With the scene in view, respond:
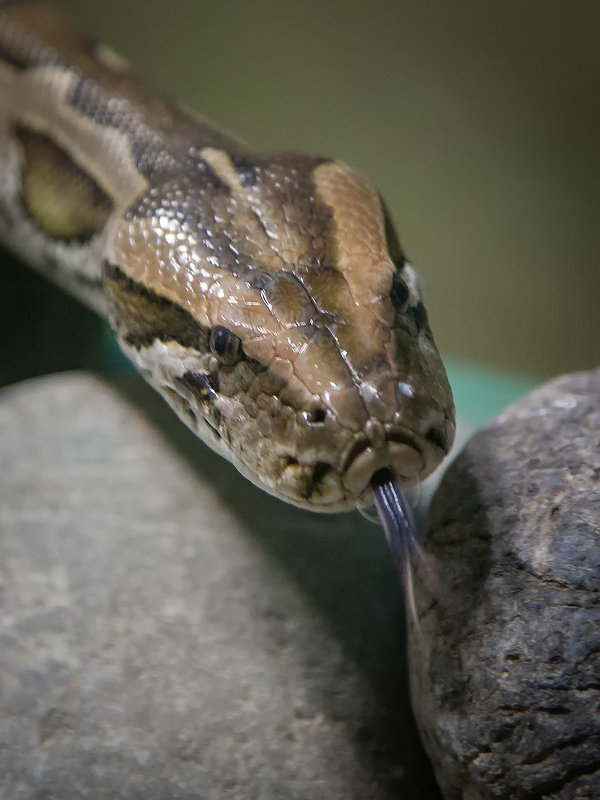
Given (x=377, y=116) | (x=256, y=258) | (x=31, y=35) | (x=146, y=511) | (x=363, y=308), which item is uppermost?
(x=363, y=308)

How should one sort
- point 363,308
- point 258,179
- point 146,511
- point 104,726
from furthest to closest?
point 146,511 < point 258,179 < point 104,726 < point 363,308

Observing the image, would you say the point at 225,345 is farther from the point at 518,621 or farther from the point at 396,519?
the point at 518,621

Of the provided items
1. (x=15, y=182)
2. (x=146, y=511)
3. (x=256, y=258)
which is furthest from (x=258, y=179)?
(x=15, y=182)

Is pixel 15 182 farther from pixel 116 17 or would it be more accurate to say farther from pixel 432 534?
pixel 432 534

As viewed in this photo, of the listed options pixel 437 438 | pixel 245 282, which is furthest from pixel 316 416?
pixel 245 282

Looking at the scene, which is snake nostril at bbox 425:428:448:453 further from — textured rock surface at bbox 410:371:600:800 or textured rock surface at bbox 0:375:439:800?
textured rock surface at bbox 0:375:439:800

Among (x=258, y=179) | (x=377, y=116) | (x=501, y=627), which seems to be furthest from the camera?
(x=377, y=116)

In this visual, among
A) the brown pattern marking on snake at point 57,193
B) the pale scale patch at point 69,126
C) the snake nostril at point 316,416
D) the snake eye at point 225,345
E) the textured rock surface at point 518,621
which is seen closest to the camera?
the textured rock surface at point 518,621

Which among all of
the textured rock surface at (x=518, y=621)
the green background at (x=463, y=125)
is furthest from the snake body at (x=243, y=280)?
the green background at (x=463, y=125)

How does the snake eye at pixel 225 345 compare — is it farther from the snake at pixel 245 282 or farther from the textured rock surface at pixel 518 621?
the textured rock surface at pixel 518 621
